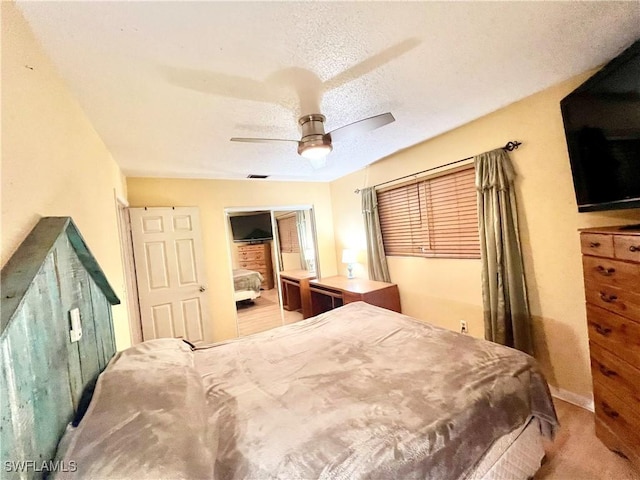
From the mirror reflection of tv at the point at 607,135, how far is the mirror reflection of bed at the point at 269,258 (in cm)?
338

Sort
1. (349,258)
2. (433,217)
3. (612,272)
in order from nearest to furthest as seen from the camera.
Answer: (612,272) < (433,217) < (349,258)

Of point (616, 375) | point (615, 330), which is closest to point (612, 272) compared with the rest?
point (615, 330)

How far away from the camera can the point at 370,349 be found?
1803mm

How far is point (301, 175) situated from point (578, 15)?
3.19 meters

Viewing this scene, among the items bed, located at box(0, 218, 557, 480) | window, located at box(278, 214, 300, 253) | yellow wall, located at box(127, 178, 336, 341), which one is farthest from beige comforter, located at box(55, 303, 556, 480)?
window, located at box(278, 214, 300, 253)

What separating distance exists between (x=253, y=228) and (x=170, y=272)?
1.50 m

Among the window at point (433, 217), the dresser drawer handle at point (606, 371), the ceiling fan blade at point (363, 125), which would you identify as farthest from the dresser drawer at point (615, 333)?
the ceiling fan blade at point (363, 125)

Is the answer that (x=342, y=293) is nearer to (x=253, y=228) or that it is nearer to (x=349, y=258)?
(x=349, y=258)

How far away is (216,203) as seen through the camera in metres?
3.81

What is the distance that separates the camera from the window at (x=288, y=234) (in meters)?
4.66

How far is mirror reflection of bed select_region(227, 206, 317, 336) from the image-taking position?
446cm

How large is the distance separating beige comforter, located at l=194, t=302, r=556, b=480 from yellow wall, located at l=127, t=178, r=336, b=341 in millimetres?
1941

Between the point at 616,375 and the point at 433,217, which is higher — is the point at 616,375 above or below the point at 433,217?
below

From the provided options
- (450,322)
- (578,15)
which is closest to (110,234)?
(578,15)
